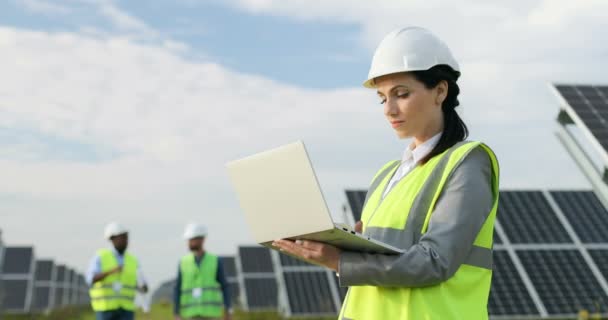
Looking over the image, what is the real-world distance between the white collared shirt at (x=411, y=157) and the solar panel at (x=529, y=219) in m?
12.5

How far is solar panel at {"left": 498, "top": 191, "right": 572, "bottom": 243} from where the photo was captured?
15125 mm

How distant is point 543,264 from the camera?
14.3m

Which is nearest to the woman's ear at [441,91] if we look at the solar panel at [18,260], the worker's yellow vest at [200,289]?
the worker's yellow vest at [200,289]

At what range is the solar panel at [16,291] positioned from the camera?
28.2 meters

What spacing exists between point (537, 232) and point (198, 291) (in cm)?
763

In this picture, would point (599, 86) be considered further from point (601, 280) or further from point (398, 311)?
point (398, 311)

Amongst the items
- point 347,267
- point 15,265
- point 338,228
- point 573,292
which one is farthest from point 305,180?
point 15,265

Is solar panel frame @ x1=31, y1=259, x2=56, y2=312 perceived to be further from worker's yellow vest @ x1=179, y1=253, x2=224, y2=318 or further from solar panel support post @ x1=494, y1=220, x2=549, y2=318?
worker's yellow vest @ x1=179, y1=253, x2=224, y2=318

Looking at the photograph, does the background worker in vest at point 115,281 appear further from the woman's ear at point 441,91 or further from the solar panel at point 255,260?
the solar panel at point 255,260

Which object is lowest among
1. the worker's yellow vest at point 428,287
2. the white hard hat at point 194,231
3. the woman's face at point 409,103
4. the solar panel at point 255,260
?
the worker's yellow vest at point 428,287

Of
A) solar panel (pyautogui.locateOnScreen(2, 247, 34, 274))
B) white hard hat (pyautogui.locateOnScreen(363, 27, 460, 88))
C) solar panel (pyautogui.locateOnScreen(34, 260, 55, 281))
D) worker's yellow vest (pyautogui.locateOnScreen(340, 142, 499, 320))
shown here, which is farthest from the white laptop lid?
solar panel (pyautogui.locateOnScreen(34, 260, 55, 281))

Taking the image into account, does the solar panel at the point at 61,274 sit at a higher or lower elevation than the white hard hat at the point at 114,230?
higher

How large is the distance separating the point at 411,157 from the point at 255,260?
23488 mm

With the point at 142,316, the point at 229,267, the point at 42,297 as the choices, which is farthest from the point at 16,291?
the point at 229,267
